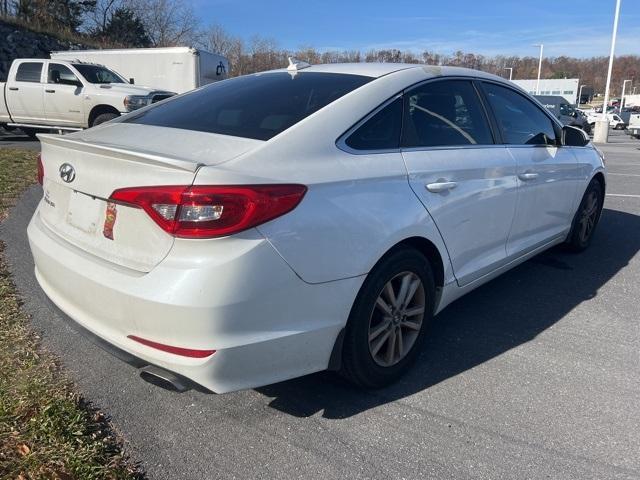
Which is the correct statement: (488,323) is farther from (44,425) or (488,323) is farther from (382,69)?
(44,425)

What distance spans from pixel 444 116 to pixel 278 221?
1.59 metres

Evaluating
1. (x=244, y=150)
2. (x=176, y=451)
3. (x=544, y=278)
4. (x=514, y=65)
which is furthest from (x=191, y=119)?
(x=514, y=65)

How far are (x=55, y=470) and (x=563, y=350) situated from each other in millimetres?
2850

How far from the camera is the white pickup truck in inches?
514

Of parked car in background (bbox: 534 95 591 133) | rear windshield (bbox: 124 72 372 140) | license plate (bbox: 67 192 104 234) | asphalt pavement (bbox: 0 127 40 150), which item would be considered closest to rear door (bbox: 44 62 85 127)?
asphalt pavement (bbox: 0 127 40 150)

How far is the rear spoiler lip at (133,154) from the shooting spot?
6.91ft

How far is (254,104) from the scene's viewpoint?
9.53 feet

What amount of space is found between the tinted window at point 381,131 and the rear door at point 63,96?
481 inches

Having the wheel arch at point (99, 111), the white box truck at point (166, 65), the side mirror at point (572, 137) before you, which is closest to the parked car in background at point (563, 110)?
the white box truck at point (166, 65)

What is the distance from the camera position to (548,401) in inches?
112

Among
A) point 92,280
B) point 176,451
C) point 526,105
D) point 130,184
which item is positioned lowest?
point 176,451

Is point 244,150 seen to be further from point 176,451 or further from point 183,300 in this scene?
point 176,451

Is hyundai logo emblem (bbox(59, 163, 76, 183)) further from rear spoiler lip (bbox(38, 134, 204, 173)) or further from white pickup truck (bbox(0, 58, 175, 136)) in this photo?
white pickup truck (bbox(0, 58, 175, 136))

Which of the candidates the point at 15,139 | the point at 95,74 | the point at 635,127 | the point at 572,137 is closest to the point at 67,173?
the point at 572,137
